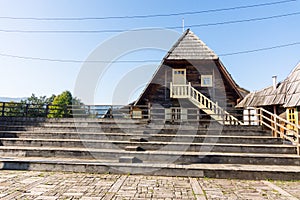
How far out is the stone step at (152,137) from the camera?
7.73 metres

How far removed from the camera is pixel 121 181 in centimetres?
498

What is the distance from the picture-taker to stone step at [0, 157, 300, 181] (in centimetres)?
523

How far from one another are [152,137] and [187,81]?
6933mm

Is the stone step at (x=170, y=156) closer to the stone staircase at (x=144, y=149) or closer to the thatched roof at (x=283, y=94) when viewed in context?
the stone staircase at (x=144, y=149)

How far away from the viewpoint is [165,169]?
551 centimetres

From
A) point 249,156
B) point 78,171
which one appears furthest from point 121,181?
point 249,156

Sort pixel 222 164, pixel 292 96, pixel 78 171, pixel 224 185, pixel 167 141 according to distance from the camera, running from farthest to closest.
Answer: pixel 167 141 → pixel 292 96 → pixel 222 164 → pixel 78 171 → pixel 224 185

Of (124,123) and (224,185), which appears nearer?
(224,185)

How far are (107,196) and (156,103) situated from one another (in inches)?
409

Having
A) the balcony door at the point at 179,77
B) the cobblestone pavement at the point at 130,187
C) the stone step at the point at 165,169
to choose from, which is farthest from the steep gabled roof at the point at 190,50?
the cobblestone pavement at the point at 130,187

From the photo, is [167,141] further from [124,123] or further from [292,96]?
[292,96]

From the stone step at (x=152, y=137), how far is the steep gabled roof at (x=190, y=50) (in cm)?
677

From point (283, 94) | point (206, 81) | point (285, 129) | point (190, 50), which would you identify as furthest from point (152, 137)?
point (190, 50)

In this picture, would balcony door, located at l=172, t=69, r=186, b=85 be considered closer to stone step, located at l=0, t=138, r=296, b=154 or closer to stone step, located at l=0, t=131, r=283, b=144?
stone step, located at l=0, t=131, r=283, b=144
